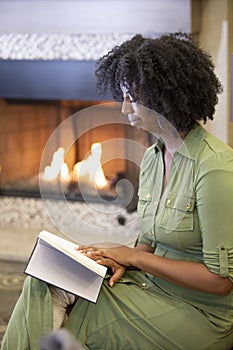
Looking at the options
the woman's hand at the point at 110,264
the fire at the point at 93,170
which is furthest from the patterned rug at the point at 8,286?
the woman's hand at the point at 110,264

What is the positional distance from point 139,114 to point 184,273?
377 mm

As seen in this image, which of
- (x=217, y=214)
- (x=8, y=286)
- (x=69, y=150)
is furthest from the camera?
(x=69, y=150)

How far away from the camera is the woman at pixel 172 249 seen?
4.16 ft

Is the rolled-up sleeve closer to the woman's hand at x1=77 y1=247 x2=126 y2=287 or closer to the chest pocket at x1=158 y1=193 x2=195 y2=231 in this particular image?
the chest pocket at x1=158 y1=193 x2=195 y2=231

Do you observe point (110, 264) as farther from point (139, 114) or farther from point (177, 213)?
point (139, 114)

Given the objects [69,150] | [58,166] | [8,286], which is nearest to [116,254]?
[8,286]

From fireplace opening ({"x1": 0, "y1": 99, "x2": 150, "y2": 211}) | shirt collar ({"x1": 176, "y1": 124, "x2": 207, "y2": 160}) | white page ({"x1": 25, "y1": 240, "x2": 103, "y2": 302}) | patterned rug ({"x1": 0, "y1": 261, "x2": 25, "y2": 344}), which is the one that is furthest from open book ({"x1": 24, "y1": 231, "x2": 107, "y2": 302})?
fireplace opening ({"x1": 0, "y1": 99, "x2": 150, "y2": 211})

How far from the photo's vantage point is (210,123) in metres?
2.37

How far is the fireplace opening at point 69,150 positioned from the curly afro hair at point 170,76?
4.00ft

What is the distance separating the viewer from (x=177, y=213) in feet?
4.38

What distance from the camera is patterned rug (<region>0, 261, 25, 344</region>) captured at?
1974 millimetres

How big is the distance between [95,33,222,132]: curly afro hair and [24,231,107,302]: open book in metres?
0.37

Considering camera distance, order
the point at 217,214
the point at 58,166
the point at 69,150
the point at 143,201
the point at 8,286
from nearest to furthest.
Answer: the point at 217,214, the point at 143,201, the point at 8,286, the point at 58,166, the point at 69,150

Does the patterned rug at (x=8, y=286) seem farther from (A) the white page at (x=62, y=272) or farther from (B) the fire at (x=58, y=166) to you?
(A) the white page at (x=62, y=272)
